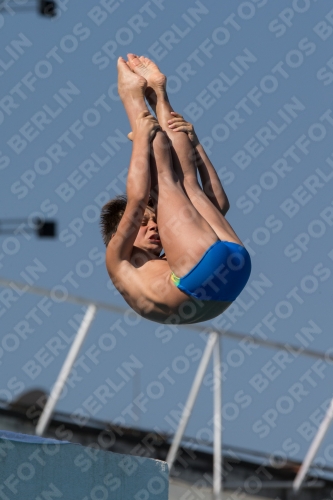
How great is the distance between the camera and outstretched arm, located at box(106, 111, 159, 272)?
5.90 metres

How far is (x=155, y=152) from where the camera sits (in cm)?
602

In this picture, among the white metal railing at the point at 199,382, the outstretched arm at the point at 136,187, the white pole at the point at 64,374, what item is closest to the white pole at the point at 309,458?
the white metal railing at the point at 199,382

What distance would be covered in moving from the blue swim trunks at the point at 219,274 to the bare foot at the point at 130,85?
1.09 m

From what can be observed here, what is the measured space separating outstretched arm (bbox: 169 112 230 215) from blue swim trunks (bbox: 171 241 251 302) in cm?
50

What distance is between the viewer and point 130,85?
6285 millimetres

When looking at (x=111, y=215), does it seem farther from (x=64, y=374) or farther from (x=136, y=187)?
(x=64, y=374)

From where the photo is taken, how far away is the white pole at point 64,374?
26.9 ft

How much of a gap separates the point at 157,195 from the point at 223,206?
53 centimetres

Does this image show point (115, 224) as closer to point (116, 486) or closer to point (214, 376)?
point (116, 486)

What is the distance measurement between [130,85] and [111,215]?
846 mm

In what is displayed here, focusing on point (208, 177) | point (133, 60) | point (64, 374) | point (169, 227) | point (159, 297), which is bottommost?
point (64, 374)

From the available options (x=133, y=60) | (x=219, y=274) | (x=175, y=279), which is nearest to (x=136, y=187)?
(x=175, y=279)

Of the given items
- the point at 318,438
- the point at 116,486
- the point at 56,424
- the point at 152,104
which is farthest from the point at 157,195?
the point at 318,438

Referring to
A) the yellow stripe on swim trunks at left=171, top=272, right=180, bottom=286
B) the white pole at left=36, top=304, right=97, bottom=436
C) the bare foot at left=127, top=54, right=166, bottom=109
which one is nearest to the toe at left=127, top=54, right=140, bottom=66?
the bare foot at left=127, top=54, right=166, bottom=109
